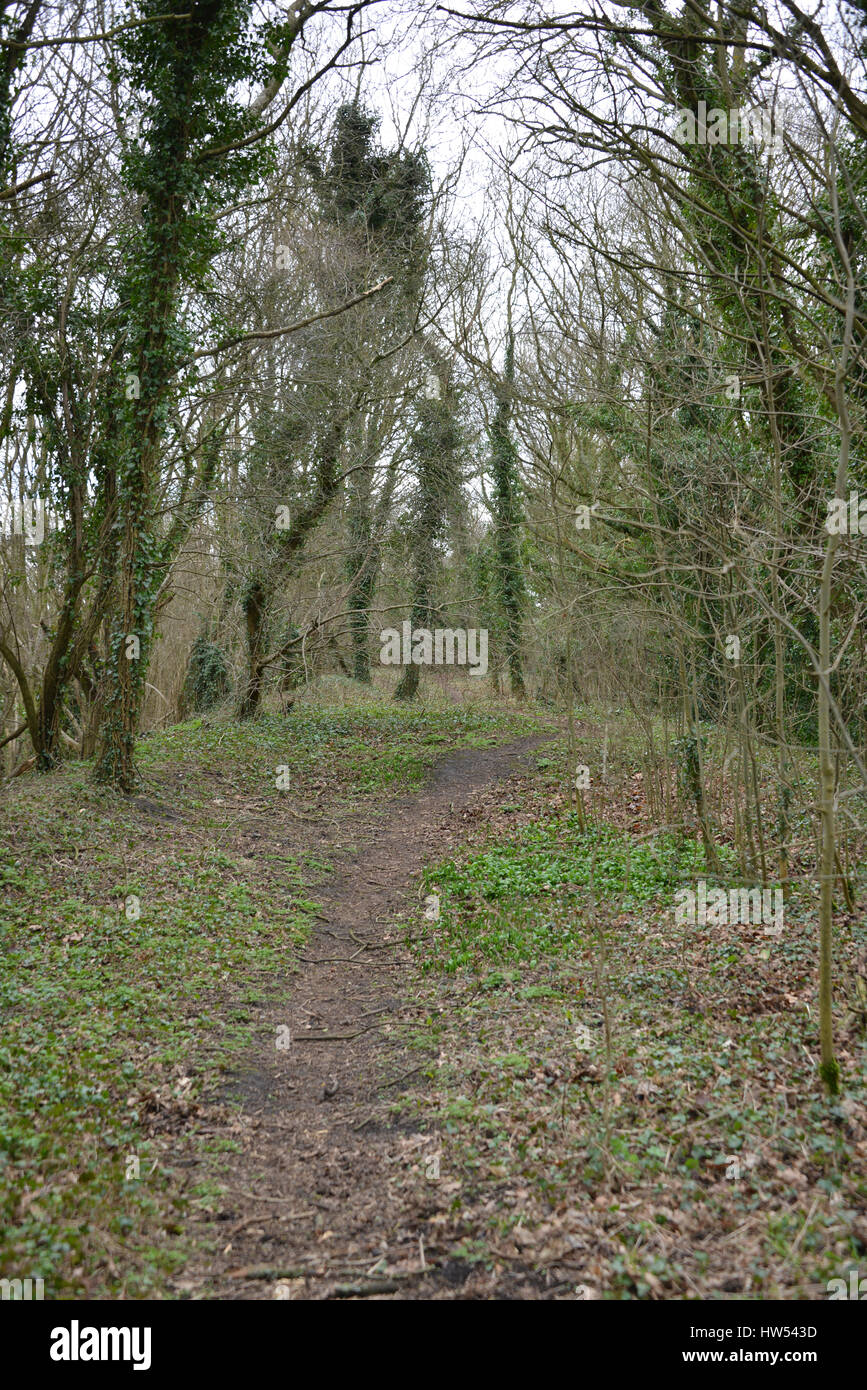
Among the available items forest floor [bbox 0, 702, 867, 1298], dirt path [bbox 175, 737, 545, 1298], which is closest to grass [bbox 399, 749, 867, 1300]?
forest floor [bbox 0, 702, 867, 1298]

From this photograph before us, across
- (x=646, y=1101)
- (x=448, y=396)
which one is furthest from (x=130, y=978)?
(x=448, y=396)

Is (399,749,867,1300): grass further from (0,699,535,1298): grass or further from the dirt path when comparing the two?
A: (0,699,535,1298): grass

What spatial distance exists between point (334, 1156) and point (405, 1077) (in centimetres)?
87

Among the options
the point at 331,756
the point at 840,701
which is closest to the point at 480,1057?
the point at 840,701

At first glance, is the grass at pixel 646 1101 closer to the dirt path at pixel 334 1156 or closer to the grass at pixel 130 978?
the dirt path at pixel 334 1156

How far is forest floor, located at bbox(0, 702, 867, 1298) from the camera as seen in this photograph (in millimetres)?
3729

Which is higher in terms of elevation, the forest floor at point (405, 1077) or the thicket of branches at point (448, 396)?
the thicket of branches at point (448, 396)

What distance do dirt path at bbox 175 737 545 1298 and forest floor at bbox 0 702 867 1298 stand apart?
0.7 inches

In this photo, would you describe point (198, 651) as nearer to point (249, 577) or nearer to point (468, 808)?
point (249, 577)

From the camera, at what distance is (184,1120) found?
4.96 metres

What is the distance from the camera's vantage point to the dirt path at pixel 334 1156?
3.73 m

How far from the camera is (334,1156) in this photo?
15.5 ft

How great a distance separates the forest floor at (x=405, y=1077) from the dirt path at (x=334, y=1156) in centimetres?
2

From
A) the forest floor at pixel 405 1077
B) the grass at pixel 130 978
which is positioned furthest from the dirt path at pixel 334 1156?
the grass at pixel 130 978
